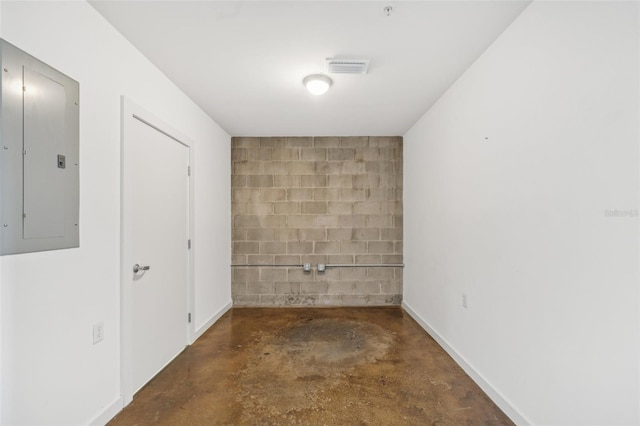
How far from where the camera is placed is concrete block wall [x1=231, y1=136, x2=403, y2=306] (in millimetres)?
4285

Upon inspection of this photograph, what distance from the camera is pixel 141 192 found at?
86.1 inches

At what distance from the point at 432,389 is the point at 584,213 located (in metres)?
1.63

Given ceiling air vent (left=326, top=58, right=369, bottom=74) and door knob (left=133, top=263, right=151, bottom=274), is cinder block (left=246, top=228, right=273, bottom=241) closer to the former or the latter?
door knob (left=133, top=263, right=151, bottom=274)

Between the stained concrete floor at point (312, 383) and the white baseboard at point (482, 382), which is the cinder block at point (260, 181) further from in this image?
the white baseboard at point (482, 382)

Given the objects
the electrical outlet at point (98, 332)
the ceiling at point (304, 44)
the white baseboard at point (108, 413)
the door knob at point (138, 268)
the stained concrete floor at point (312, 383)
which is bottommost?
the stained concrete floor at point (312, 383)

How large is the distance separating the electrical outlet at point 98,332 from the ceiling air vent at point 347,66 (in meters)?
2.38

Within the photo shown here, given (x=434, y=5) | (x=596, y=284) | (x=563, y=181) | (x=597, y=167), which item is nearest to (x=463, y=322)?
(x=596, y=284)

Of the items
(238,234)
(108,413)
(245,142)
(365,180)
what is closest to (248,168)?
(245,142)

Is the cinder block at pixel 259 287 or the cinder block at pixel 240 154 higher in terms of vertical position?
the cinder block at pixel 240 154

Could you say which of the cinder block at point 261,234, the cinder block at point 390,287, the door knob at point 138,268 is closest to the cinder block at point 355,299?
the cinder block at point 390,287

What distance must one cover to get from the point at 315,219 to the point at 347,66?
2.41 meters

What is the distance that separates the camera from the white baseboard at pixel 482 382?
179cm

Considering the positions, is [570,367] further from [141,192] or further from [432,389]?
[141,192]

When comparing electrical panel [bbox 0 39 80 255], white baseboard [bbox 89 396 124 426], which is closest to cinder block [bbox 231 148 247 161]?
electrical panel [bbox 0 39 80 255]
